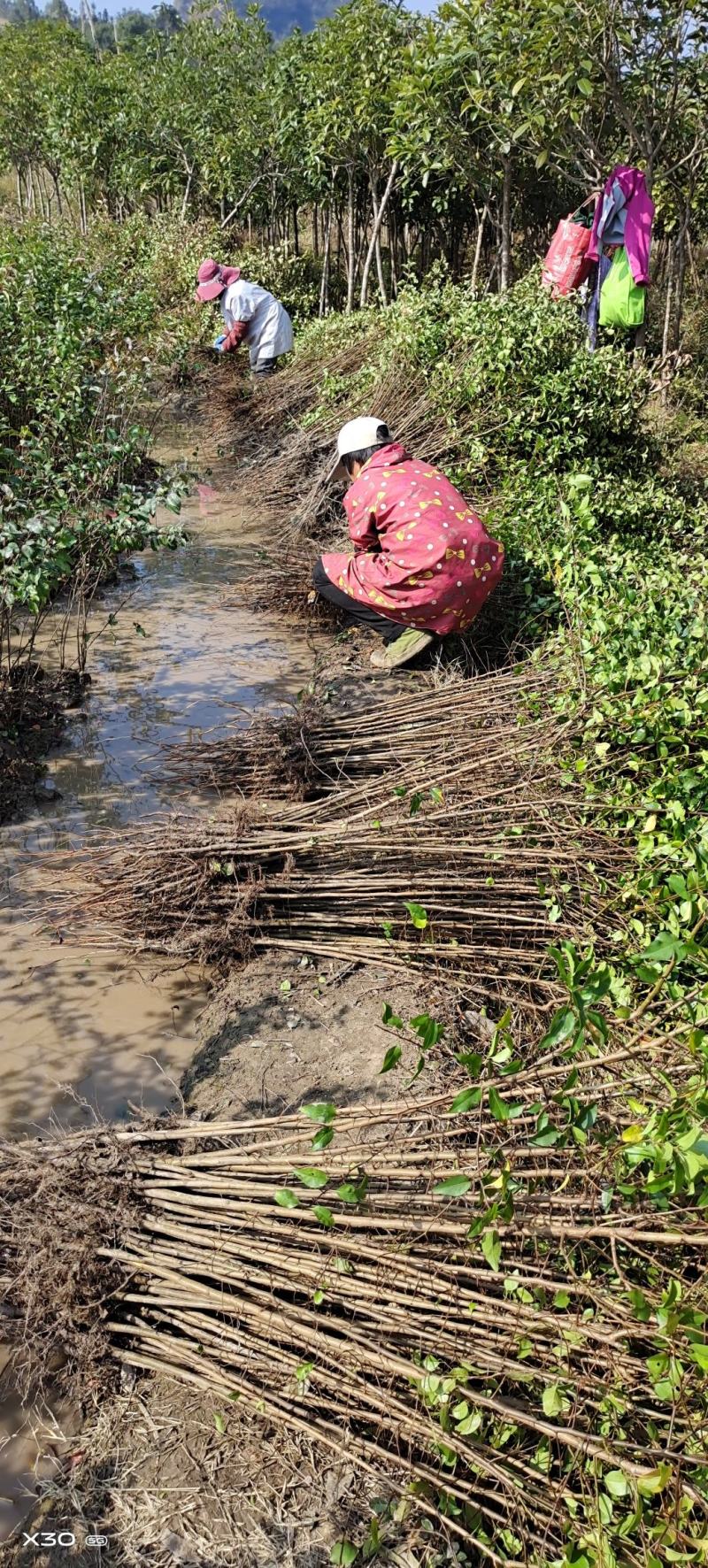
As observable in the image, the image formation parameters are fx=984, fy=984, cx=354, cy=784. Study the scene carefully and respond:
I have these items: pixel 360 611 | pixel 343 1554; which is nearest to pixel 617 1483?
pixel 343 1554

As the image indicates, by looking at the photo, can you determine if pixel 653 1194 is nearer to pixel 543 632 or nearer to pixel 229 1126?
pixel 229 1126

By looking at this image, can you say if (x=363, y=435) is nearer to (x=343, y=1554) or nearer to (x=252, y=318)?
(x=343, y=1554)

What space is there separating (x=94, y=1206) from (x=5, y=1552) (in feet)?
2.01

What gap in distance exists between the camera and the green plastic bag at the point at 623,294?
641cm

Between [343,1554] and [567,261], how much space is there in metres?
7.95

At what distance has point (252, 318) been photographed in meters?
9.98

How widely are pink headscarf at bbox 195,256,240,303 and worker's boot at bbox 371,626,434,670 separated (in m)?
6.24

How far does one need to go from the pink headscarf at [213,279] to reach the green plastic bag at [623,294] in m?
4.64

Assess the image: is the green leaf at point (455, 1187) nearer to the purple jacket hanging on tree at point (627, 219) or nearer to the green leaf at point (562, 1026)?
the green leaf at point (562, 1026)

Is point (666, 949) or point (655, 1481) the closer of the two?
point (655, 1481)

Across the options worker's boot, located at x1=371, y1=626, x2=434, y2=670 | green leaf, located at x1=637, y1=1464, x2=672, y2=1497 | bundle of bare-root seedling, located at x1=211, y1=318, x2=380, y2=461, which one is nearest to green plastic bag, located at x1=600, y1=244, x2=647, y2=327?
bundle of bare-root seedling, located at x1=211, y1=318, x2=380, y2=461

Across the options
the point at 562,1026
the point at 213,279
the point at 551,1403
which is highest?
the point at 213,279

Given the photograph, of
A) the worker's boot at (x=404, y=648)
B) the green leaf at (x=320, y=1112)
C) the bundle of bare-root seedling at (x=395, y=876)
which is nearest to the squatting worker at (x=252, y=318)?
the worker's boot at (x=404, y=648)

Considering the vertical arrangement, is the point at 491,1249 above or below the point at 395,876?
above
